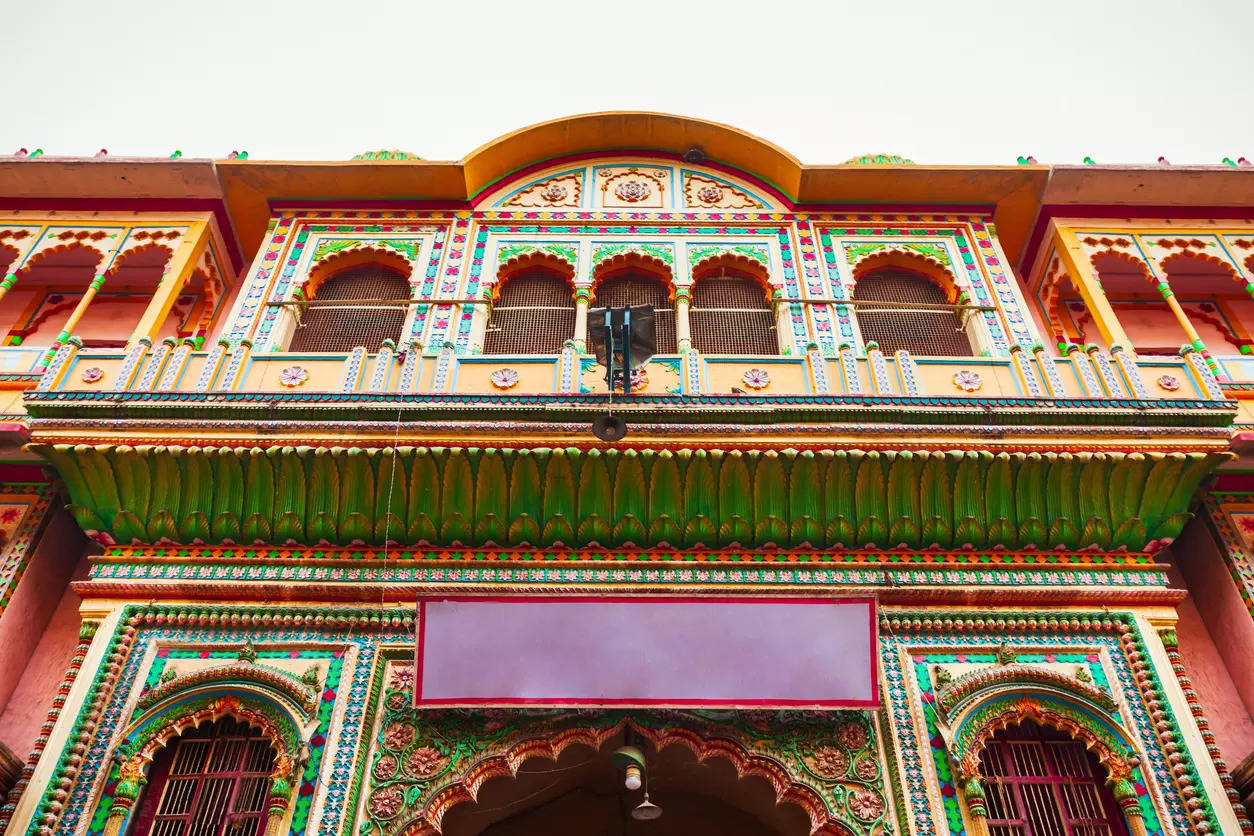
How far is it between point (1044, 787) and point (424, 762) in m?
3.73

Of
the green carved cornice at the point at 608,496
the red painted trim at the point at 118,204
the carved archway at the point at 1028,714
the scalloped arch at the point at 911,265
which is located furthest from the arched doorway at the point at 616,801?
the red painted trim at the point at 118,204

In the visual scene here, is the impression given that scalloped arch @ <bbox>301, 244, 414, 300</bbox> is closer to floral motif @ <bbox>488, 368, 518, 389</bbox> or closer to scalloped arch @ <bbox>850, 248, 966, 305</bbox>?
floral motif @ <bbox>488, 368, 518, 389</bbox>

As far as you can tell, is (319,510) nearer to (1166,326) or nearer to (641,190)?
(641,190)

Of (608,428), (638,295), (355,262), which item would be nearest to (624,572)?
(608,428)

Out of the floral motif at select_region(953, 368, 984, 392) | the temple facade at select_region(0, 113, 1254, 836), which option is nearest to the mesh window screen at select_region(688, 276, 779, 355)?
the temple facade at select_region(0, 113, 1254, 836)

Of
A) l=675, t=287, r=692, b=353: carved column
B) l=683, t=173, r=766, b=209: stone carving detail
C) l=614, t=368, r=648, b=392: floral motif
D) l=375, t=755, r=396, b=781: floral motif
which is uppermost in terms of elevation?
l=683, t=173, r=766, b=209: stone carving detail

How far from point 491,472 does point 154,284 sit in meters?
4.96

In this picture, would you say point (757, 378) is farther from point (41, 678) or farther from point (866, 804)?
point (41, 678)

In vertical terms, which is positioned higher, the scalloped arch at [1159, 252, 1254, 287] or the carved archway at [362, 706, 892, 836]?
the scalloped arch at [1159, 252, 1254, 287]

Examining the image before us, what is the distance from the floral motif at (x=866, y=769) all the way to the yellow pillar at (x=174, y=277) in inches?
243

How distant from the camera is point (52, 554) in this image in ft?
23.9

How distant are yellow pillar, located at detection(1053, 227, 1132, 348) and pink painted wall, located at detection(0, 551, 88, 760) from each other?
7971 mm

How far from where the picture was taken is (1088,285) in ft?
29.2

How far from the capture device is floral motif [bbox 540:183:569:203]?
10000 millimetres
